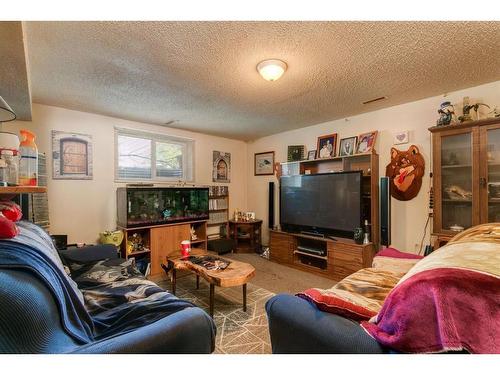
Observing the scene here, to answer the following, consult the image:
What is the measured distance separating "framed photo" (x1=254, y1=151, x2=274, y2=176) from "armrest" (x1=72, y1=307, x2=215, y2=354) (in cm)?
357

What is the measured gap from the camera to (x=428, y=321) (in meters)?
0.71

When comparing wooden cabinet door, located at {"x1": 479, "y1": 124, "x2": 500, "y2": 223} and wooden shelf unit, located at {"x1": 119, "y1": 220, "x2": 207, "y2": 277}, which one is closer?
wooden cabinet door, located at {"x1": 479, "y1": 124, "x2": 500, "y2": 223}

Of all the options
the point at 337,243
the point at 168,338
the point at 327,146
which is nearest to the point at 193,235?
the point at 337,243

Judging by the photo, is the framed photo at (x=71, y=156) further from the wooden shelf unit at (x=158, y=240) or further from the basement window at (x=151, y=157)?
the wooden shelf unit at (x=158, y=240)

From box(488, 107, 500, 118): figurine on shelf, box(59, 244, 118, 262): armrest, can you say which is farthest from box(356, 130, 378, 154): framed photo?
box(59, 244, 118, 262): armrest

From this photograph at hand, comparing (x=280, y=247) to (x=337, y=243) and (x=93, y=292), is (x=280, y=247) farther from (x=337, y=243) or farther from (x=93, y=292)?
(x=93, y=292)

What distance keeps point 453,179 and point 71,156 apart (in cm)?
447

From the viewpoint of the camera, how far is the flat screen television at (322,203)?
9.69 feet

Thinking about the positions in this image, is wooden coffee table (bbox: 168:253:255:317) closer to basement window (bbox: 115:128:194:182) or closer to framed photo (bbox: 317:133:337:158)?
basement window (bbox: 115:128:194:182)

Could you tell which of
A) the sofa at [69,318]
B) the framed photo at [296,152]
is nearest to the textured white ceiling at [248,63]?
the framed photo at [296,152]

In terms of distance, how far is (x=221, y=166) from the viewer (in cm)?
457

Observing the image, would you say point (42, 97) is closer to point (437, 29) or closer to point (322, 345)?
point (322, 345)

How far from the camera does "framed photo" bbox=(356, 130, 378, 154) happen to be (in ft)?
10.1
